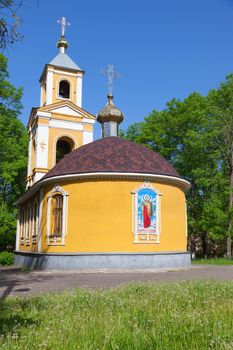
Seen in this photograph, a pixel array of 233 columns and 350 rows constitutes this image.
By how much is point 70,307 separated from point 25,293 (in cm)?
315

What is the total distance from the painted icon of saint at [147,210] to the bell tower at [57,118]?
836 centimetres


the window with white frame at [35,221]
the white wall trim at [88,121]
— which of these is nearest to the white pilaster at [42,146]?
the white wall trim at [88,121]

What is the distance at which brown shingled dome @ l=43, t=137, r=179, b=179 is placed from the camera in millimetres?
16844

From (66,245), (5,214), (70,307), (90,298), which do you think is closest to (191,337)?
(70,307)

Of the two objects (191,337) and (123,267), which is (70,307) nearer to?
(191,337)

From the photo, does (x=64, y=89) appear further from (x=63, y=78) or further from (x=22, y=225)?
(x=22, y=225)

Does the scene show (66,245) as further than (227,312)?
Yes

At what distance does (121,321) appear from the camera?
544cm

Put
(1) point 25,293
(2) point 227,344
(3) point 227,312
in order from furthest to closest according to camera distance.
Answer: (1) point 25,293, (3) point 227,312, (2) point 227,344

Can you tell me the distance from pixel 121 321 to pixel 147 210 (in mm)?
11456

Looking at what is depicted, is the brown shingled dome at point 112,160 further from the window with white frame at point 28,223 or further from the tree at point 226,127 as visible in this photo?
the tree at point 226,127

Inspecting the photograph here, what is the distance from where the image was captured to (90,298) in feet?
24.3

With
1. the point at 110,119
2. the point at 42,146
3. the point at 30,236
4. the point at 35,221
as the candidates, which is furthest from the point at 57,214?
the point at 110,119

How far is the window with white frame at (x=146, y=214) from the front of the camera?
1655cm
